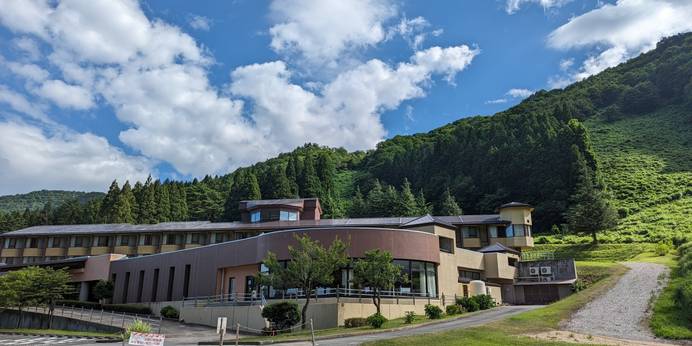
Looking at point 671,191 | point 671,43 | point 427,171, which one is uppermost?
point 671,43

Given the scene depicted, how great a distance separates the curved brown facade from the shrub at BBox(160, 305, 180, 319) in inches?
95.3

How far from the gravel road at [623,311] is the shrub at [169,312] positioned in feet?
89.3

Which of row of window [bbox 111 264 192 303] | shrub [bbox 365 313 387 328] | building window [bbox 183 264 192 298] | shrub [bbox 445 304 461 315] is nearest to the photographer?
shrub [bbox 365 313 387 328]

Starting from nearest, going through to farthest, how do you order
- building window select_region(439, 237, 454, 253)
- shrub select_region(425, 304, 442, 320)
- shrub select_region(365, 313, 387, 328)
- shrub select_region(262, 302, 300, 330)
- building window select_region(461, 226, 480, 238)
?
shrub select_region(365, 313, 387, 328) < shrub select_region(262, 302, 300, 330) < shrub select_region(425, 304, 442, 320) < building window select_region(439, 237, 454, 253) < building window select_region(461, 226, 480, 238)

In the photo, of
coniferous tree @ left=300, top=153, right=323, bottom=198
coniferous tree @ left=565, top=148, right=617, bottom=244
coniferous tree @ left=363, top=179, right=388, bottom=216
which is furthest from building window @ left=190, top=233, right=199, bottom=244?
coniferous tree @ left=565, top=148, right=617, bottom=244

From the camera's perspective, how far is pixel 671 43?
493ft

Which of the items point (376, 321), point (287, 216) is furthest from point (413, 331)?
point (287, 216)

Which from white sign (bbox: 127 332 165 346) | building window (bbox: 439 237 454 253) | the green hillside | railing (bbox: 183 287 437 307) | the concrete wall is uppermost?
the green hillside

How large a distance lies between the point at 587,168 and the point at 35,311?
7358 cm

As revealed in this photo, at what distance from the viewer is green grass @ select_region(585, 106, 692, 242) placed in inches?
2591

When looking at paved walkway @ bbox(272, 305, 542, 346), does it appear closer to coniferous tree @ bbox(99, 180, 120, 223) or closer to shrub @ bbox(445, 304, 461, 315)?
shrub @ bbox(445, 304, 461, 315)

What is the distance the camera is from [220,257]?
3934cm

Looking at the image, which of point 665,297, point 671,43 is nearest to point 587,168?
point 665,297

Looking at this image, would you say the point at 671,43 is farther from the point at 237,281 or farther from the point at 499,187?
the point at 237,281
